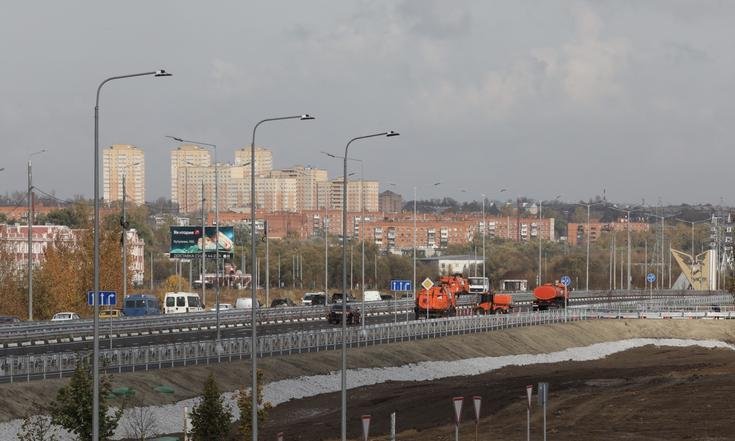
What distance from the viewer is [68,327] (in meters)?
84.2

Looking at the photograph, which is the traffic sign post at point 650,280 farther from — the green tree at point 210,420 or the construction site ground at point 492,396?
the green tree at point 210,420

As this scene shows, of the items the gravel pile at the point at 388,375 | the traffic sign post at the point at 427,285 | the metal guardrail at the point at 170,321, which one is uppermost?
the traffic sign post at the point at 427,285

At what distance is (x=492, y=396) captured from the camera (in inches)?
2323

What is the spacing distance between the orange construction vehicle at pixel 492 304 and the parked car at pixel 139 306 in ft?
82.3

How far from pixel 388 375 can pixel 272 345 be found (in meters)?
5.52

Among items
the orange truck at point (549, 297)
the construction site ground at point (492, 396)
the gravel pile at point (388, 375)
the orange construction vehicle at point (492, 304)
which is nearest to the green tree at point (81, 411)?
the gravel pile at point (388, 375)

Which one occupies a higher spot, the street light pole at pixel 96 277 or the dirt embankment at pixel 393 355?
the street light pole at pixel 96 277

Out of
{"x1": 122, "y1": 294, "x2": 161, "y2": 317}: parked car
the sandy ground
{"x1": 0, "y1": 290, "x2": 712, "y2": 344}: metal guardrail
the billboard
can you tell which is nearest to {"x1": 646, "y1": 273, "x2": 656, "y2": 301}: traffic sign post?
{"x1": 0, "y1": 290, "x2": 712, "y2": 344}: metal guardrail

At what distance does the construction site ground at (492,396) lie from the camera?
4822cm

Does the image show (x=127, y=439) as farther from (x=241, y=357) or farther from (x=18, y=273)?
(x=18, y=273)

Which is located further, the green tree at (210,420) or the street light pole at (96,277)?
the green tree at (210,420)

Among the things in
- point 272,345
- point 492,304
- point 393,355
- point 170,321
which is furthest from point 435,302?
point 272,345

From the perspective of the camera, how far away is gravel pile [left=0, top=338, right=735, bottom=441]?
50.8 meters

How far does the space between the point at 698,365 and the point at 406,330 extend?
611 inches
